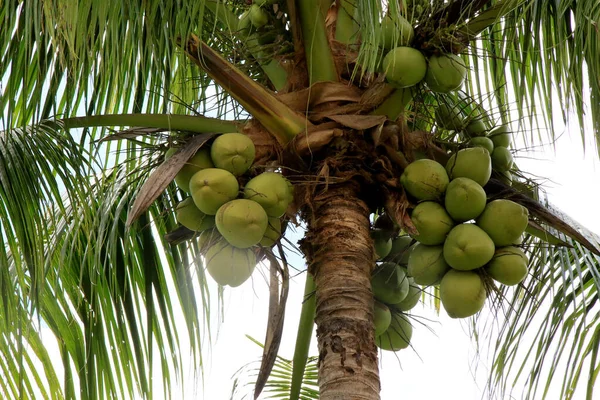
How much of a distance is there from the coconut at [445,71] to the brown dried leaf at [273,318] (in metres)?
0.76

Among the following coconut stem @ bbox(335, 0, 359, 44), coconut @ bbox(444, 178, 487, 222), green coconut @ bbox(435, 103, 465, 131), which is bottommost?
coconut @ bbox(444, 178, 487, 222)

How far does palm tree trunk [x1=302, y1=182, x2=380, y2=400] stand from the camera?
2.20m

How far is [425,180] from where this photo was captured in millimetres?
2533

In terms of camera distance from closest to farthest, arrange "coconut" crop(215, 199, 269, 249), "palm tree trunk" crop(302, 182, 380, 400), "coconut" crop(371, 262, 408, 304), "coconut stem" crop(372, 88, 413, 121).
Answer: "palm tree trunk" crop(302, 182, 380, 400) < "coconut" crop(215, 199, 269, 249) < "coconut stem" crop(372, 88, 413, 121) < "coconut" crop(371, 262, 408, 304)

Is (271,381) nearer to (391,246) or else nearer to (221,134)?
(391,246)

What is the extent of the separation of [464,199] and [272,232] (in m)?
0.58

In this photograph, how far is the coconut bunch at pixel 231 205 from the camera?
2.37 metres

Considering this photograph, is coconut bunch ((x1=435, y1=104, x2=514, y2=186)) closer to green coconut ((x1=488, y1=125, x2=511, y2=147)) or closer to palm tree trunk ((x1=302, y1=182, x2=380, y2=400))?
green coconut ((x1=488, y1=125, x2=511, y2=147))

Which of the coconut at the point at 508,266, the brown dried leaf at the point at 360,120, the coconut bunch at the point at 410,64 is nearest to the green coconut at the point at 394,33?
the coconut bunch at the point at 410,64

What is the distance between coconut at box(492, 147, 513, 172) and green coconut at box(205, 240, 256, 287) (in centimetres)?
98

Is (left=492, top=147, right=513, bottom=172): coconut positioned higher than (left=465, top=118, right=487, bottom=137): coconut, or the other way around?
(left=465, top=118, right=487, bottom=137): coconut

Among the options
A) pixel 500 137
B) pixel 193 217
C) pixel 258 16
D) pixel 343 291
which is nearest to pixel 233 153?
pixel 193 217

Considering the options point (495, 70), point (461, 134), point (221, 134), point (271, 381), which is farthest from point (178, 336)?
point (495, 70)

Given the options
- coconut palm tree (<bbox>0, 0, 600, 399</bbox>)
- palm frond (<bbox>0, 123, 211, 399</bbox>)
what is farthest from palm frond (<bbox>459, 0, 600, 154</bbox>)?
palm frond (<bbox>0, 123, 211, 399</bbox>)
